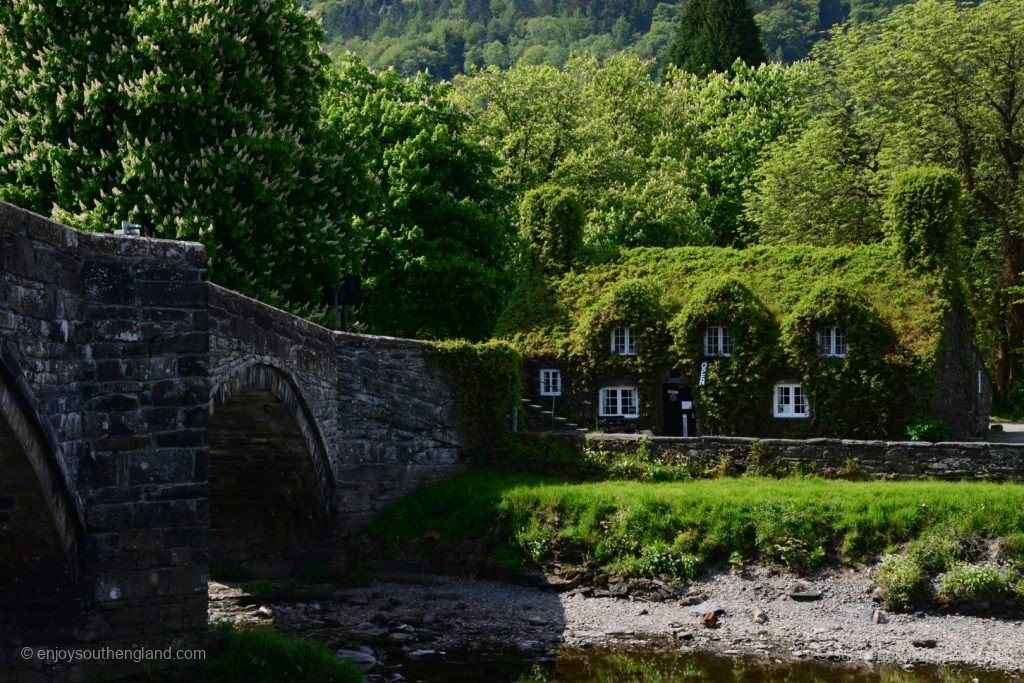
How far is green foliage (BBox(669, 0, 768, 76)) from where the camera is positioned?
73062 mm

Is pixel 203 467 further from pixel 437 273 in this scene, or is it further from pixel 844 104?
pixel 844 104

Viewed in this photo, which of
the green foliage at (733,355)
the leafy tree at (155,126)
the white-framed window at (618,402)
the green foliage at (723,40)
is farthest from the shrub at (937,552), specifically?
the green foliage at (723,40)

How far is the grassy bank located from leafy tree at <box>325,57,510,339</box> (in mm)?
11846

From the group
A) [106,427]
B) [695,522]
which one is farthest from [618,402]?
[106,427]

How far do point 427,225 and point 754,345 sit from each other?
36.2ft

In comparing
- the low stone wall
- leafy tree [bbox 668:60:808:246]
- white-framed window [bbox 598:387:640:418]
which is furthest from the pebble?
leafy tree [bbox 668:60:808:246]

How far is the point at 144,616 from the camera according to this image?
15.9 m

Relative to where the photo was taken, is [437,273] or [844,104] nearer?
[437,273]

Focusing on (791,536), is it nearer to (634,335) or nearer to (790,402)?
(790,402)

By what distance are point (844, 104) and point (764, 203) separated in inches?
194

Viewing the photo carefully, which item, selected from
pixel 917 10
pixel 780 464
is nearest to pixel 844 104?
pixel 917 10

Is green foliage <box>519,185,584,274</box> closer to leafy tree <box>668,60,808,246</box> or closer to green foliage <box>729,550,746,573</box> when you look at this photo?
leafy tree <box>668,60,808,246</box>

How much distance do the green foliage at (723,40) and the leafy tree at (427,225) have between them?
113ft

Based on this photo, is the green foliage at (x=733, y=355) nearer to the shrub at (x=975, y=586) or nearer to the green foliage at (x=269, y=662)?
the shrub at (x=975, y=586)
